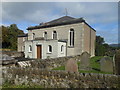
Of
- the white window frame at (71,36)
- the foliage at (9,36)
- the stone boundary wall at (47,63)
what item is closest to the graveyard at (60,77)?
the stone boundary wall at (47,63)

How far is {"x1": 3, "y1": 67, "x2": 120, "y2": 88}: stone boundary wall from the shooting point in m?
5.05

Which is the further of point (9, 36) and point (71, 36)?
point (9, 36)

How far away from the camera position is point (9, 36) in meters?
45.8

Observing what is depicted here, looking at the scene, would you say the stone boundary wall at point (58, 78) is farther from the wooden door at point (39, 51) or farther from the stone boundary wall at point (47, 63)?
the wooden door at point (39, 51)

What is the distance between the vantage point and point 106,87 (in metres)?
A: 5.06

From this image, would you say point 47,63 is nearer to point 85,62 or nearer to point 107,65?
point 85,62

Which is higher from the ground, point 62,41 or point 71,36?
point 71,36

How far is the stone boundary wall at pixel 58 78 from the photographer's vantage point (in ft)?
16.6

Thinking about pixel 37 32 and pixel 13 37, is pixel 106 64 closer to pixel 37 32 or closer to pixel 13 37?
pixel 37 32

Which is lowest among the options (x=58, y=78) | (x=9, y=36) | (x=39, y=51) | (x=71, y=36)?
(x=58, y=78)

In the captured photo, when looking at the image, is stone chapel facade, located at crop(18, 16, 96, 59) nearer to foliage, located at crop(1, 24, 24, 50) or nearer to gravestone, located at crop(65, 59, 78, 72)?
gravestone, located at crop(65, 59, 78, 72)

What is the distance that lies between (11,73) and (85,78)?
15.7 feet

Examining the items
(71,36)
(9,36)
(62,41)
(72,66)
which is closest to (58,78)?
(72,66)

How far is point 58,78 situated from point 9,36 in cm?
4649
